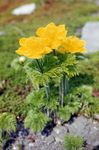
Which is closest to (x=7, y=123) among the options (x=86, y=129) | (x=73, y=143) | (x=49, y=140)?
(x=49, y=140)

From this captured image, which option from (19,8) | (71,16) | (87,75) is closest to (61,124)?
(87,75)

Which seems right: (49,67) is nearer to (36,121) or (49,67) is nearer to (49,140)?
(36,121)

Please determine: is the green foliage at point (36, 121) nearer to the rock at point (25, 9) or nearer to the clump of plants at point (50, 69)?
the clump of plants at point (50, 69)

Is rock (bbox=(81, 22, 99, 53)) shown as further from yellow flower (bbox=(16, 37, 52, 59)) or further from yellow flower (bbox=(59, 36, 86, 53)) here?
yellow flower (bbox=(16, 37, 52, 59))

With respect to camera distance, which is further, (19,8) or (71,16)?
(19,8)

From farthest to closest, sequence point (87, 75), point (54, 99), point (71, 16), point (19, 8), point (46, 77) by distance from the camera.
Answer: point (19, 8), point (71, 16), point (87, 75), point (54, 99), point (46, 77)

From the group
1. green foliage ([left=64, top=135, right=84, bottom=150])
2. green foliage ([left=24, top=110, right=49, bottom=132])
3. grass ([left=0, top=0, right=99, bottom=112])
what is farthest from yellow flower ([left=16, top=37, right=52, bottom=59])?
grass ([left=0, top=0, right=99, bottom=112])

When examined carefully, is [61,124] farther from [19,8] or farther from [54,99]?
[19,8]
